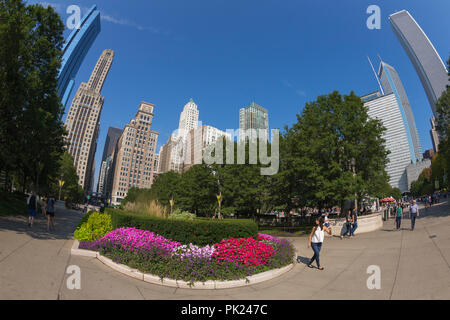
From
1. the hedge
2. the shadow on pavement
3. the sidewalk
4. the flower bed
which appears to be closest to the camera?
the sidewalk

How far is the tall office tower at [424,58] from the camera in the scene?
560ft

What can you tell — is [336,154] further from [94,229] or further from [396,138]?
[396,138]

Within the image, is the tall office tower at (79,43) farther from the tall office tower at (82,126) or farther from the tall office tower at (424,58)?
the tall office tower at (424,58)

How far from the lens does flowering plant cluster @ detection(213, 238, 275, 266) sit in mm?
6828

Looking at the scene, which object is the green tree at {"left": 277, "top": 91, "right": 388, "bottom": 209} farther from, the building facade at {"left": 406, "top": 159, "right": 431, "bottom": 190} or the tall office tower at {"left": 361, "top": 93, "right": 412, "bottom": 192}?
the tall office tower at {"left": 361, "top": 93, "right": 412, "bottom": 192}

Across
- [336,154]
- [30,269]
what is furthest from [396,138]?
[30,269]

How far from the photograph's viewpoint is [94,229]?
10422mm

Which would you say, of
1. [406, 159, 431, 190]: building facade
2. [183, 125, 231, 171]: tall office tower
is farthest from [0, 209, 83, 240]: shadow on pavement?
[406, 159, 431, 190]: building facade

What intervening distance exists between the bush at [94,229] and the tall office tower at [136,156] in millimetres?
142489

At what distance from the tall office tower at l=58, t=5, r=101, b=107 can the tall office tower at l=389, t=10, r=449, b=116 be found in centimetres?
23709

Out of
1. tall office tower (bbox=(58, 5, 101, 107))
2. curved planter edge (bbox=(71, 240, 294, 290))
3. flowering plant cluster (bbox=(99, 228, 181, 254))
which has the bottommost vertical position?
curved planter edge (bbox=(71, 240, 294, 290))

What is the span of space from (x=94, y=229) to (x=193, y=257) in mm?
6408
